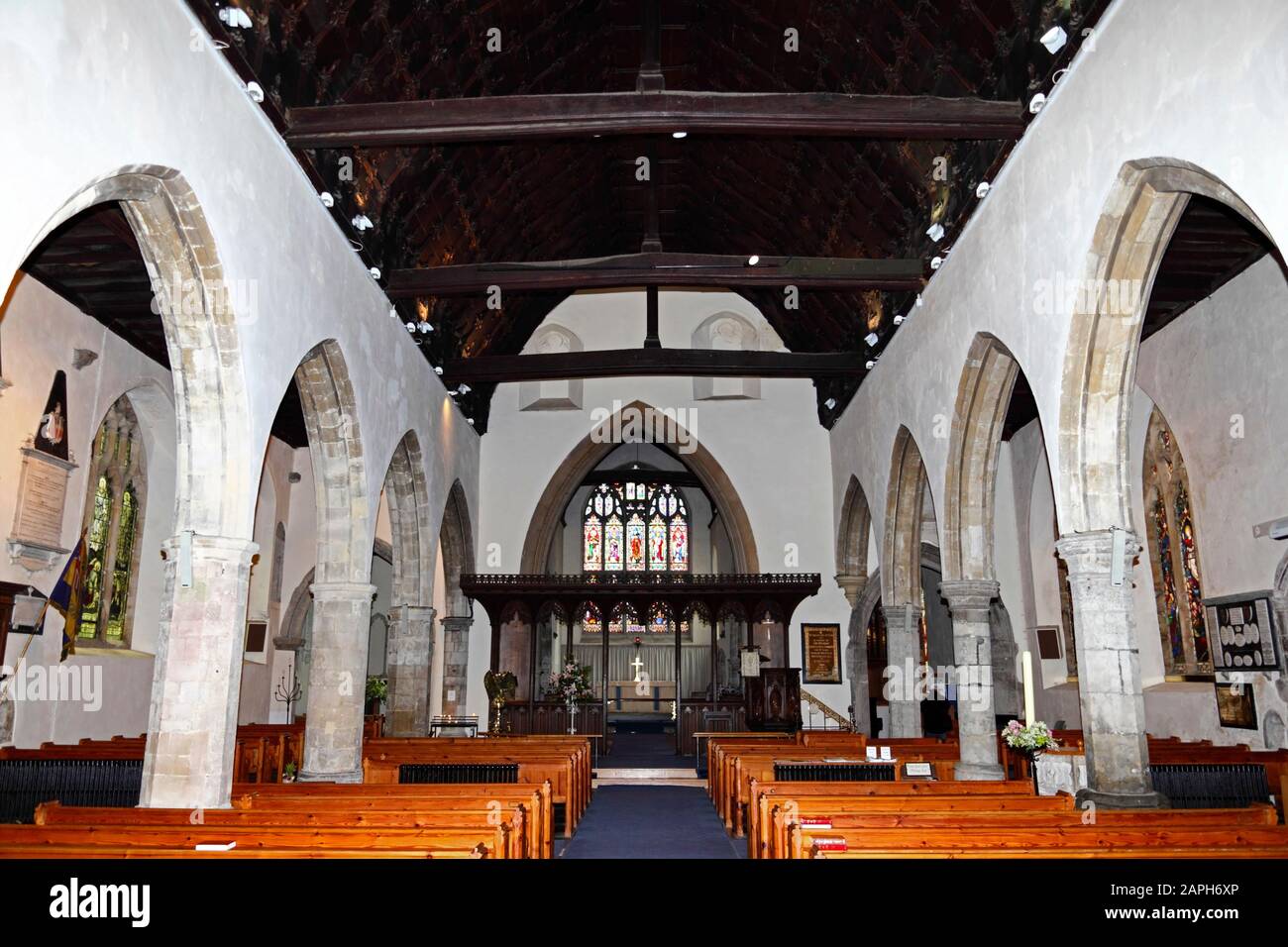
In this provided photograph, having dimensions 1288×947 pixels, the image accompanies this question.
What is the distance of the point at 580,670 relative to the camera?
15836 mm

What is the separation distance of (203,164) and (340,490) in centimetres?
407

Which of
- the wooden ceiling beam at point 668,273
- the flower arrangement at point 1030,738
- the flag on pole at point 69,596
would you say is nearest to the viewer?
the flower arrangement at point 1030,738

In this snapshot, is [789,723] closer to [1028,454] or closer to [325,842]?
[1028,454]

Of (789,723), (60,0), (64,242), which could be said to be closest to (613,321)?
(789,723)

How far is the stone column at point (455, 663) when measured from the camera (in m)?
16.6

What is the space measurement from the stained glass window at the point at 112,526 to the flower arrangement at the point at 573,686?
642cm

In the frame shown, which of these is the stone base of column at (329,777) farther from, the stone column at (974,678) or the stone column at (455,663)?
the stone column at (455,663)

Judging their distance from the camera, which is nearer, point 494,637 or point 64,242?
point 64,242

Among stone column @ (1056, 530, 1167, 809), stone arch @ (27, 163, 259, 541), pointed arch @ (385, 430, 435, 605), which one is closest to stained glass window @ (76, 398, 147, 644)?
pointed arch @ (385, 430, 435, 605)

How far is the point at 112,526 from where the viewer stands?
38.6ft

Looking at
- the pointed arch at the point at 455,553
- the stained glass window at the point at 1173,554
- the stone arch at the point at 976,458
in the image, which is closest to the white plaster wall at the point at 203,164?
the pointed arch at the point at 455,553
